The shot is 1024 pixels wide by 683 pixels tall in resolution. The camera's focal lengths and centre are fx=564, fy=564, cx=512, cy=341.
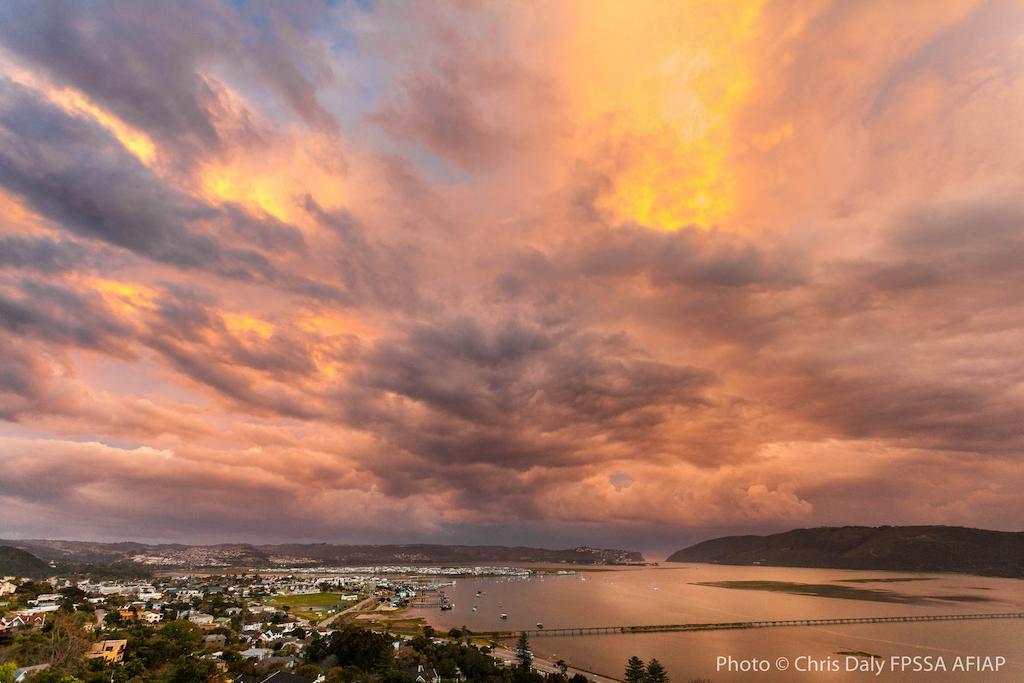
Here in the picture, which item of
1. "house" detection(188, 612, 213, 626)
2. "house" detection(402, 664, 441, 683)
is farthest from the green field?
"house" detection(402, 664, 441, 683)

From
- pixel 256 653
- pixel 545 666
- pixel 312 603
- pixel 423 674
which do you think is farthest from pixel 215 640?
pixel 312 603

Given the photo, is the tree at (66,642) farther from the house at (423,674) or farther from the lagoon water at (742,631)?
the lagoon water at (742,631)

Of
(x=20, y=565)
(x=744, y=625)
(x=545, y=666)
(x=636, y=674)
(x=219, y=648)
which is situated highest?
(x=219, y=648)

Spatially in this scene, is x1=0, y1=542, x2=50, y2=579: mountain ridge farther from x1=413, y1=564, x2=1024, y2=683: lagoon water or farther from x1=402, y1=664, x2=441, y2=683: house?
x1=402, y1=664, x2=441, y2=683: house

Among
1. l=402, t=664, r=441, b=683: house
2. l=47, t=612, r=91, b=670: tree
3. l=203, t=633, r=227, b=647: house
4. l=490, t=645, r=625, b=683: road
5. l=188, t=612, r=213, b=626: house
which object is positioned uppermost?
l=47, t=612, r=91, b=670: tree

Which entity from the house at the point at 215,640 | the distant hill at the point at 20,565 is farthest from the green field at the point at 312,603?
the distant hill at the point at 20,565

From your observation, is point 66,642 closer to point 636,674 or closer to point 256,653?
point 256,653
